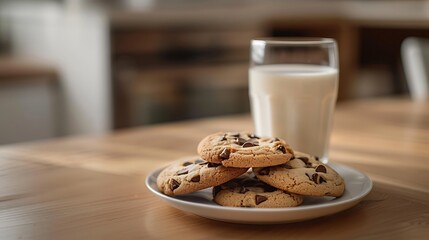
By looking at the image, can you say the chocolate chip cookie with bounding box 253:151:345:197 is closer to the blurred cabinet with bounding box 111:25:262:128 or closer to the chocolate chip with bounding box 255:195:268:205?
the chocolate chip with bounding box 255:195:268:205

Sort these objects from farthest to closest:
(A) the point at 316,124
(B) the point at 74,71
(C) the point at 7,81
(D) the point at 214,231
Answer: (B) the point at 74,71, (C) the point at 7,81, (A) the point at 316,124, (D) the point at 214,231

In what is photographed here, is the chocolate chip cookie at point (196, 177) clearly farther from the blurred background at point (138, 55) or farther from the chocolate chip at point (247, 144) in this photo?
the blurred background at point (138, 55)

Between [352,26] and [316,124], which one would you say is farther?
[352,26]

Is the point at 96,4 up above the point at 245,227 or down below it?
above

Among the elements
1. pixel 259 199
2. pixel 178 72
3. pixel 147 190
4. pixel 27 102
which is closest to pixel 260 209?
pixel 259 199

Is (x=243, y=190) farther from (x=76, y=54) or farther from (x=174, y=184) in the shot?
(x=76, y=54)

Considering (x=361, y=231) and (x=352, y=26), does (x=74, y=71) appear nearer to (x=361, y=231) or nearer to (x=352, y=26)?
(x=352, y=26)

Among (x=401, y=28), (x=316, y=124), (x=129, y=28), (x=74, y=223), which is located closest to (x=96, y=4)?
(x=129, y=28)
